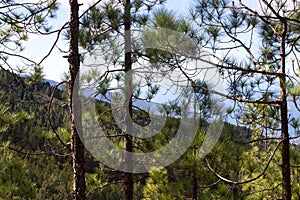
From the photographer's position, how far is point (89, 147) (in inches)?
144

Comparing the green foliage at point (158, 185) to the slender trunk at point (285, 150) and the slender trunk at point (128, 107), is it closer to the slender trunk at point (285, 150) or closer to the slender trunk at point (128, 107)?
the slender trunk at point (128, 107)

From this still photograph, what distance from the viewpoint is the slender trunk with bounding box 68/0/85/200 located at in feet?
7.64

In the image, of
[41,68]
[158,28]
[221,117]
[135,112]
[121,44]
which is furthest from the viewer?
[135,112]

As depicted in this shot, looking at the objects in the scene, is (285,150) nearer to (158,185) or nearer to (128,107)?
(128,107)

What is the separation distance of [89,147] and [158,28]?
1.78 meters

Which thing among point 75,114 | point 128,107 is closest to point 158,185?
point 128,107

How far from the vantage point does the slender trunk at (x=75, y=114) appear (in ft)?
7.64

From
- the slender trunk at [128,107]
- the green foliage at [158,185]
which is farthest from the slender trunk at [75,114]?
the green foliage at [158,185]

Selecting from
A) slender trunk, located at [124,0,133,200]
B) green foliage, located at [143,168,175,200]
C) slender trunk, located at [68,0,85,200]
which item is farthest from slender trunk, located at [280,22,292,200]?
green foliage, located at [143,168,175,200]

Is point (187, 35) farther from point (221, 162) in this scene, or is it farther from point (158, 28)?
point (221, 162)

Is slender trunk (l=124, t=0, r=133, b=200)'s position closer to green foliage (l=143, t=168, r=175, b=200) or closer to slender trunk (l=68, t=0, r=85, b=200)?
green foliage (l=143, t=168, r=175, b=200)

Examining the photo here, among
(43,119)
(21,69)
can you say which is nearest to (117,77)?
(21,69)

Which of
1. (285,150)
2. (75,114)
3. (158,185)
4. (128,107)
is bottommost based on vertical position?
(158,185)

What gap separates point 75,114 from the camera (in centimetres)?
238
